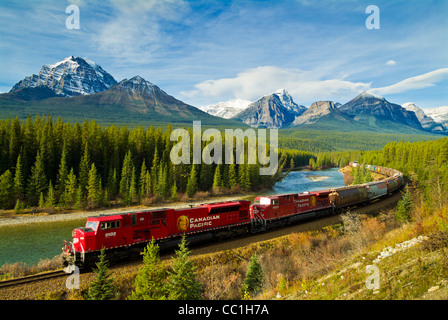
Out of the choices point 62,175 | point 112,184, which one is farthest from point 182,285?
point 112,184

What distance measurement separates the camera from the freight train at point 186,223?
70.4ft

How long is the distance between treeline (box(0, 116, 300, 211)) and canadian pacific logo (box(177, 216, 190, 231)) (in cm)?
4292

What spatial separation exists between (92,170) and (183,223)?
4360 cm

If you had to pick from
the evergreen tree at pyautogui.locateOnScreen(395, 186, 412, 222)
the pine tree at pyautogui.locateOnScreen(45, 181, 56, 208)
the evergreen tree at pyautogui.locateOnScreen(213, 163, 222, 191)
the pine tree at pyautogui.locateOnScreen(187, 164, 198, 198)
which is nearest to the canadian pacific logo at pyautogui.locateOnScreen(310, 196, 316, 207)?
the evergreen tree at pyautogui.locateOnScreen(395, 186, 412, 222)

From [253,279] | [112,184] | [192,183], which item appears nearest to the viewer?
[253,279]

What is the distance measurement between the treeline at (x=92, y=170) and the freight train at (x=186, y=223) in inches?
1608

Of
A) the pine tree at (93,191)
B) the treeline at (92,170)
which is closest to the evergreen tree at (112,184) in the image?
the treeline at (92,170)

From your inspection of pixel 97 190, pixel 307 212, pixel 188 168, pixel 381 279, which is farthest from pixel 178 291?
pixel 188 168

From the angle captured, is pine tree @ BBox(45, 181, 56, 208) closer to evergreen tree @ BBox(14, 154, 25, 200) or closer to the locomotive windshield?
evergreen tree @ BBox(14, 154, 25, 200)

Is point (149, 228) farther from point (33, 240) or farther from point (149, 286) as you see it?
point (33, 240)

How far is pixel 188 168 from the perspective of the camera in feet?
259

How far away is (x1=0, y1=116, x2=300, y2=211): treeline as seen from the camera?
58.9 m

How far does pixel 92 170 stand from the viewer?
60688mm
